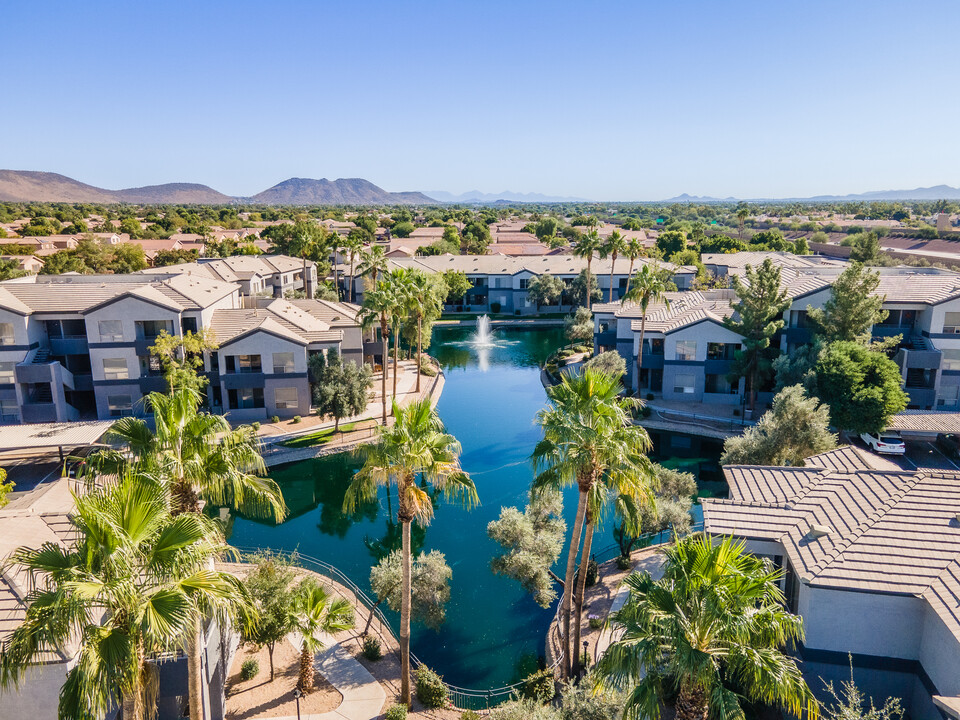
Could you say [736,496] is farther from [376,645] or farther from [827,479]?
[376,645]

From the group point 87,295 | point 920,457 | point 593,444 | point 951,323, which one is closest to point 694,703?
point 593,444

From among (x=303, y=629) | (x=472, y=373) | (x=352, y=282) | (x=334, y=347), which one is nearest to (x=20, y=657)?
(x=303, y=629)

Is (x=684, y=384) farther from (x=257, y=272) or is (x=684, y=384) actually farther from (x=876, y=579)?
(x=257, y=272)

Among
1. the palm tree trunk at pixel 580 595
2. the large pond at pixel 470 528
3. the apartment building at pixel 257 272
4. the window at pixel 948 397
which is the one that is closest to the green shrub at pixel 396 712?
the large pond at pixel 470 528

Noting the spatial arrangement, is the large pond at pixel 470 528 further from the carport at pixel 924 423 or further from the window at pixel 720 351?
the carport at pixel 924 423

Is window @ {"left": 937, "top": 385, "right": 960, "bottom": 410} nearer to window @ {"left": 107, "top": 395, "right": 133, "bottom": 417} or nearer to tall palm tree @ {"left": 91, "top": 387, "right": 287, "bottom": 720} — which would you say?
tall palm tree @ {"left": 91, "top": 387, "right": 287, "bottom": 720}

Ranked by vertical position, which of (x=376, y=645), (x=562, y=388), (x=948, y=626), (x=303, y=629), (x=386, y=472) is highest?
(x=562, y=388)
